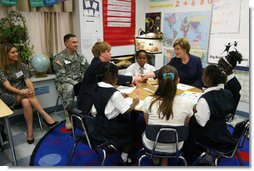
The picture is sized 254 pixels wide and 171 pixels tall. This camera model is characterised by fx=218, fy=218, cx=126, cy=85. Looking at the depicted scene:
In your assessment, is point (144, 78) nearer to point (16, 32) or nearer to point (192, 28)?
point (192, 28)

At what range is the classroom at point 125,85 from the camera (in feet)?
5.87

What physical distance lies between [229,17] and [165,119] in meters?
2.60

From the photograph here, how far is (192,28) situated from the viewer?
3982mm

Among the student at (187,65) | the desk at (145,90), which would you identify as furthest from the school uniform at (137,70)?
the desk at (145,90)

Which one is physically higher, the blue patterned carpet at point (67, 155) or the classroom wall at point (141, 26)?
the classroom wall at point (141, 26)

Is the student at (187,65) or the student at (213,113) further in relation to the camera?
the student at (187,65)

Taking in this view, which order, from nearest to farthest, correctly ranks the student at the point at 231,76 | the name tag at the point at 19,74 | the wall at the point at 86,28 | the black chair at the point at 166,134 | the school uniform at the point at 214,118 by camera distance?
the black chair at the point at 166,134, the school uniform at the point at 214,118, the student at the point at 231,76, the name tag at the point at 19,74, the wall at the point at 86,28

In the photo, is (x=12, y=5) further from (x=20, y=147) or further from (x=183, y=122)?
(x=183, y=122)

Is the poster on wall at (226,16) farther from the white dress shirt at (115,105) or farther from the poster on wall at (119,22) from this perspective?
the white dress shirt at (115,105)

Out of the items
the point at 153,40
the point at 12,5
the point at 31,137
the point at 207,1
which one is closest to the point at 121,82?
the point at 31,137

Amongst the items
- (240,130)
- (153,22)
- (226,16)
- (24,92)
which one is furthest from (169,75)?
(153,22)

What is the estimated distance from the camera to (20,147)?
2.64m

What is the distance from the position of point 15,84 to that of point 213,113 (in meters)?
2.48

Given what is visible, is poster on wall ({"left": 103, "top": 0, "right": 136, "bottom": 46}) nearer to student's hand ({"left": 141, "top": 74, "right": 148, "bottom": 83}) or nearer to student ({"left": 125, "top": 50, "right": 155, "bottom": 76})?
student ({"left": 125, "top": 50, "right": 155, "bottom": 76})
